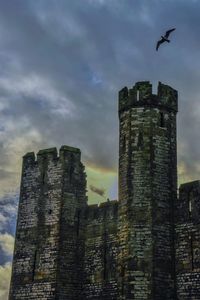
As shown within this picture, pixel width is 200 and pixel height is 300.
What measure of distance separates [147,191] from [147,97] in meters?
5.28

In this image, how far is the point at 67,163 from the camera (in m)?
40.4

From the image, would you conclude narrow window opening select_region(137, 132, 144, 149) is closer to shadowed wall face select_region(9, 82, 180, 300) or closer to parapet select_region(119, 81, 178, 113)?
shadowed wall face select_region(9, 82, 180, 300)

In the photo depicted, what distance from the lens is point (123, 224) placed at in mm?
34188

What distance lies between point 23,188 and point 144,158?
10147 millimetres

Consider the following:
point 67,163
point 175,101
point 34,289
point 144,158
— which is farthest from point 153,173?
point 34,289

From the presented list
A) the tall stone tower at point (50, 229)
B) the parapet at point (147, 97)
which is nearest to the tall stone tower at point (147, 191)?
the parapet at point (147, 97)

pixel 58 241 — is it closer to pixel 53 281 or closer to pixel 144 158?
pixel 53 281

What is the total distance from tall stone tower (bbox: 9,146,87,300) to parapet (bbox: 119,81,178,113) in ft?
19.3

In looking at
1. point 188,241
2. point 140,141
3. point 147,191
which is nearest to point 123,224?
point 147,191

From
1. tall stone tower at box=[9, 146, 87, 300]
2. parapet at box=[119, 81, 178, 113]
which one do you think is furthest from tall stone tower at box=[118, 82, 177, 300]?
tall stone tower at box=[9, 146, 87, 300]

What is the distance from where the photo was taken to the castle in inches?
1296

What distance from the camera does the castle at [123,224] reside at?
32906 mm

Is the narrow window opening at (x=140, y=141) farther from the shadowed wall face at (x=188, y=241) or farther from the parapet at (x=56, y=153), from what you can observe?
the parapet at (x=56, y=153)

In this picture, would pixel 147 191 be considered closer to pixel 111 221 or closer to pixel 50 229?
pixel 111 221
